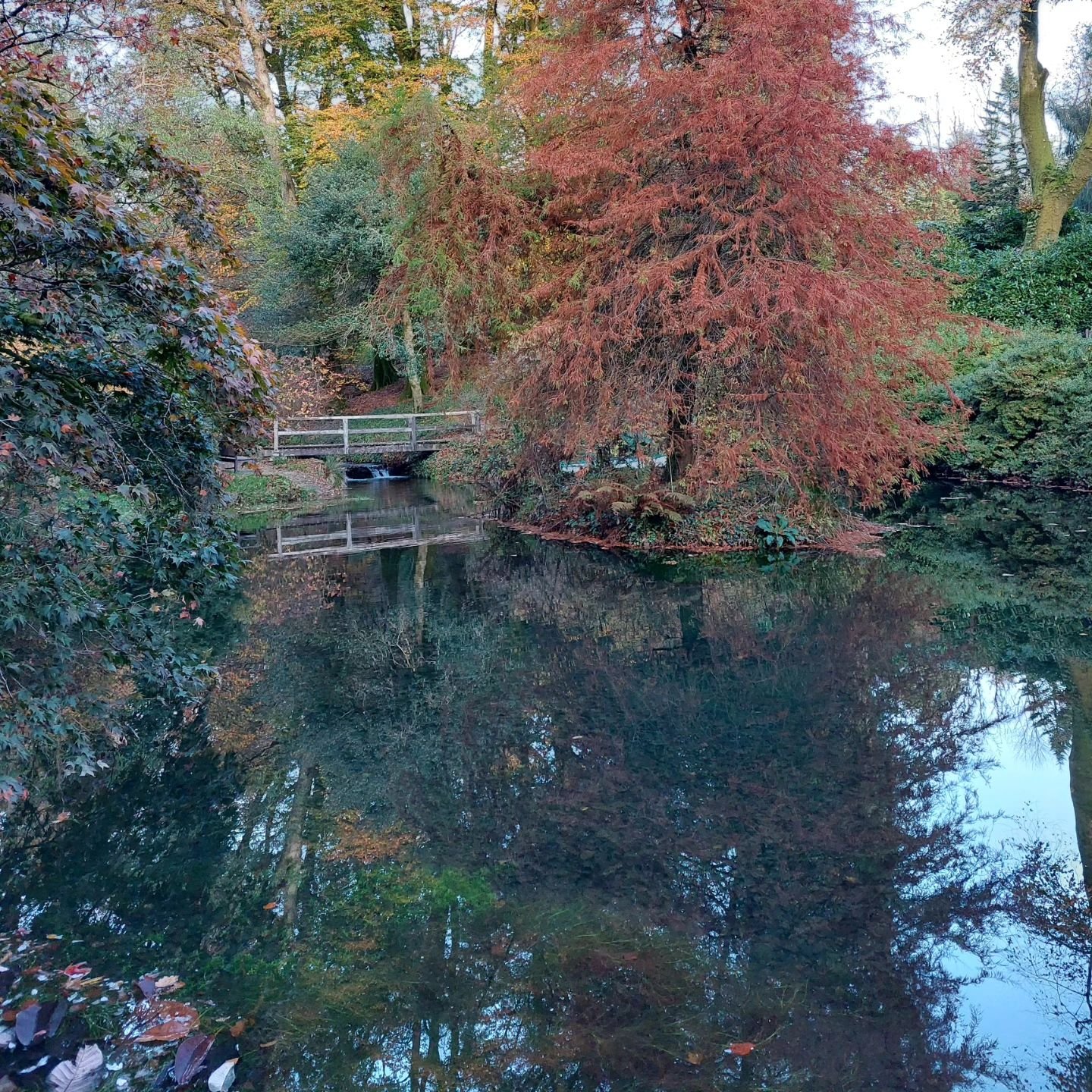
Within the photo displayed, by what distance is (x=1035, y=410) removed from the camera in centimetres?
1555

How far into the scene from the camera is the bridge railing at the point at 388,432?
20391 millimetres

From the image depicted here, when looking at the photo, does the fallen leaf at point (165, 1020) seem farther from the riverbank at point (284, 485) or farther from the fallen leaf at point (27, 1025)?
the riverbank at point (284, 485)

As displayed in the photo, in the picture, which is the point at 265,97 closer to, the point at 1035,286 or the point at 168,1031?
the point at 1035,286

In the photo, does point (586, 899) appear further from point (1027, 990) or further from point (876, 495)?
point (876, 495)

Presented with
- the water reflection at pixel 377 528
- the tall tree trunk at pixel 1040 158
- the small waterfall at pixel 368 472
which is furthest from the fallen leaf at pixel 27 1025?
the tall tree trunk at pixel 1040 158

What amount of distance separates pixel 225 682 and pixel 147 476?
109 inches

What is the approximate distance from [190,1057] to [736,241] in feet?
31.0

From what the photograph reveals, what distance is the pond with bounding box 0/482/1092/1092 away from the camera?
9.90 ft

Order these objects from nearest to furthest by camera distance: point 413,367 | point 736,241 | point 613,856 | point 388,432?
point 613,856 → point 736,241 → point 388,432 → point 413,367

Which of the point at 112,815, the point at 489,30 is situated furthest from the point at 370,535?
the point at 489,30

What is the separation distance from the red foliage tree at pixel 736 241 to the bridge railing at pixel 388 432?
29.4ft

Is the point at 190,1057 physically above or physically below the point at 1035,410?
below

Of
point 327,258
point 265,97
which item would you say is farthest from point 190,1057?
point 265,97

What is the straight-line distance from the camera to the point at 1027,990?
318 cm
